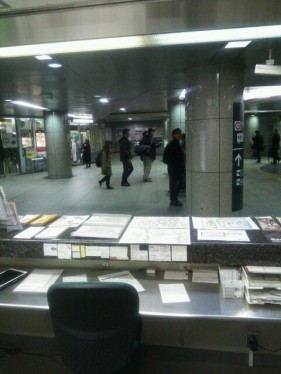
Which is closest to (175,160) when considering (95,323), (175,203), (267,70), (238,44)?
(175,203)

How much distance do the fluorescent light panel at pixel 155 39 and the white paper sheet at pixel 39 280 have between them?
1551 millimetres

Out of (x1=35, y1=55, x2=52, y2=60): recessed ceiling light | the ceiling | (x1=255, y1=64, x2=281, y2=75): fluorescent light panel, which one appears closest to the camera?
(x1=255, y1=64, x2=281, y2=75): fluorescent light panel

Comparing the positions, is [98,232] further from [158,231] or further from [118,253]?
[158,231]

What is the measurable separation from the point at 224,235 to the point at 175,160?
431cm

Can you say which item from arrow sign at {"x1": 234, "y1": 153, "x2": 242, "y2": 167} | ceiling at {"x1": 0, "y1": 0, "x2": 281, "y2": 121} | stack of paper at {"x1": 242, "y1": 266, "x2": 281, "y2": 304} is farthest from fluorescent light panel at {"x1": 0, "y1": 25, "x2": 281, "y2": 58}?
arrow sign at {"x1": 234, "y1": 153, "x2": 242, "y2": 167}

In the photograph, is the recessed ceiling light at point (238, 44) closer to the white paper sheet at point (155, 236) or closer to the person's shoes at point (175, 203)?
the white paper sheet at point (155, 236)

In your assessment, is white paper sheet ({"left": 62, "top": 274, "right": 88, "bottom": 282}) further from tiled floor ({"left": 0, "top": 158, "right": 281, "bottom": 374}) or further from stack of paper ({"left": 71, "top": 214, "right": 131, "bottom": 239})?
tiled floor ({"left": 0, "top": 158, "right": 281, "bottom": 374})

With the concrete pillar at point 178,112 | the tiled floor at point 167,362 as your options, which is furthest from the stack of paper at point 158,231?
the concrete pillar at point 178,112

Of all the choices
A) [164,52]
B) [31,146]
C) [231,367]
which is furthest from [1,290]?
[31,146]

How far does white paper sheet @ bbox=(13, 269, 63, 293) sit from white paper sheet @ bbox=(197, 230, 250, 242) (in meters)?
0.99

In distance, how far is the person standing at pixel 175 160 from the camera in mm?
6145

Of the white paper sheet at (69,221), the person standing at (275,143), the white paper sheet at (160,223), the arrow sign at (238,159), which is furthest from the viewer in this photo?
the person standing at (275,143)

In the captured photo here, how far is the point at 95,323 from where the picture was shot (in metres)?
1.49

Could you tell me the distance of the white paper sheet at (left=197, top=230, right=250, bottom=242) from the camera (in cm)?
191
